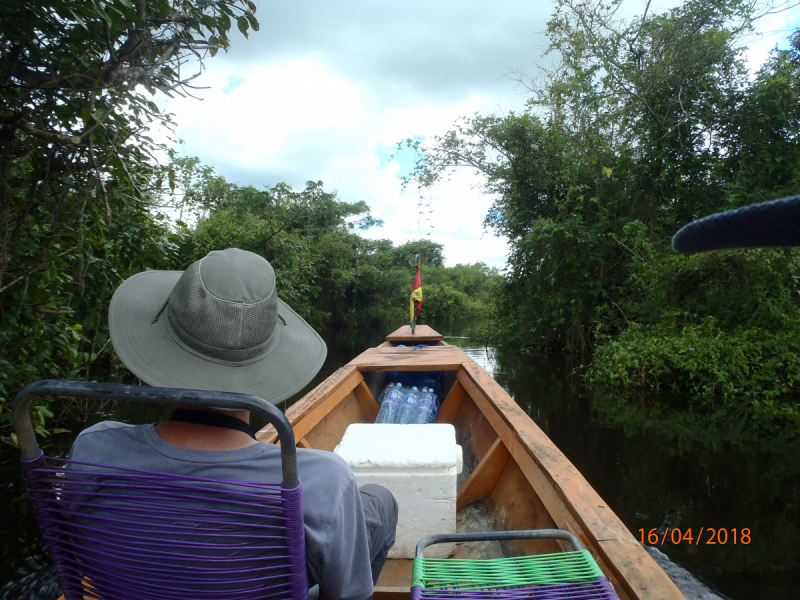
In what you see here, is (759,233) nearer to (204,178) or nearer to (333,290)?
(204,178)

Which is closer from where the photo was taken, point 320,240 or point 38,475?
point 38,475

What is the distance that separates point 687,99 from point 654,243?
9.24 feet

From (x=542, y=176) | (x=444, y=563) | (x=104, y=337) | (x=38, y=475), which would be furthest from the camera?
(x=542, y=176)

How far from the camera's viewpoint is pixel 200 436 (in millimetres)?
935

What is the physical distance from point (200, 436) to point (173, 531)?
17 centimetres

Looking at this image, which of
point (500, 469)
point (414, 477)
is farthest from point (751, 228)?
point (500, 469)

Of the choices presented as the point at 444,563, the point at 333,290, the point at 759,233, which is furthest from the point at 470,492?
the point at 333,290

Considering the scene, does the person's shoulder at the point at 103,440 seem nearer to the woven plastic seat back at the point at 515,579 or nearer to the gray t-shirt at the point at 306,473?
the gray t-shirt at the point at 306,473

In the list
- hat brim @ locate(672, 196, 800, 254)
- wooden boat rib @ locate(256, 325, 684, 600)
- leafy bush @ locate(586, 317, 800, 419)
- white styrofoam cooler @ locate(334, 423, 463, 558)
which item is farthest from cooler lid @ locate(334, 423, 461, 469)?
leafy bush @ locate(586, 317, 800, 419)

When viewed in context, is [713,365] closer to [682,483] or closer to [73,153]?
[682,483]

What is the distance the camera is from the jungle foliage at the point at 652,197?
666cm

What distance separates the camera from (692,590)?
2635 millimetres

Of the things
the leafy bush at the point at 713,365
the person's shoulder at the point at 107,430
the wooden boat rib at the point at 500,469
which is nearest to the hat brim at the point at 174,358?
the person's shoulder at the point at 107,430

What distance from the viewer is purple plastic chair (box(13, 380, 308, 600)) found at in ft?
2.73
